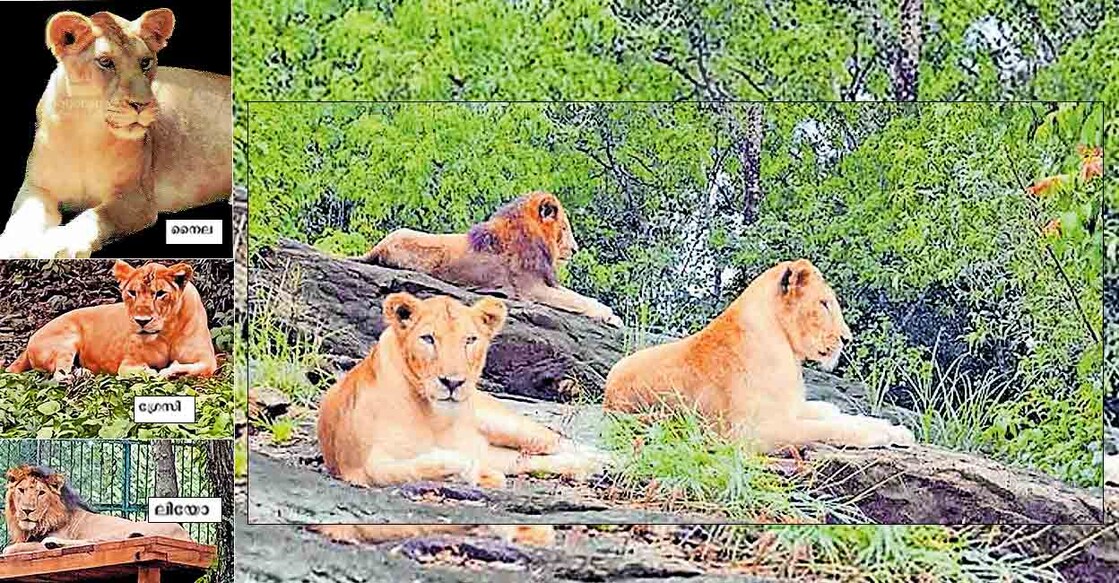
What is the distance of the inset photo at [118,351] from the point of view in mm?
5648

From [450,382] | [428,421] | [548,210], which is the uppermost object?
[548,210]

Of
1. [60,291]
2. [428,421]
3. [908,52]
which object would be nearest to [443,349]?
[428,421]

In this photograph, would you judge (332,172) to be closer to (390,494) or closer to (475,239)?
(475,239)

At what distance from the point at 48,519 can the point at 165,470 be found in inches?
12.8

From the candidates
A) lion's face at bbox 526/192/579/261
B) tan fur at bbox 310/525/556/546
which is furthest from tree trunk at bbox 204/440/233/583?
lion's face at bbox 526/192/579/261

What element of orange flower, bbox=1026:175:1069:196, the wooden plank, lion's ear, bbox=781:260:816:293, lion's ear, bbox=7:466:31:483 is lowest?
the wooden plank

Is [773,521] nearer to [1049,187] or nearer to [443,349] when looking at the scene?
[443,349]

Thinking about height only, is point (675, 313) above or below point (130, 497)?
above

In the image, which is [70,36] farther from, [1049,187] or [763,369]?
[1049,187]

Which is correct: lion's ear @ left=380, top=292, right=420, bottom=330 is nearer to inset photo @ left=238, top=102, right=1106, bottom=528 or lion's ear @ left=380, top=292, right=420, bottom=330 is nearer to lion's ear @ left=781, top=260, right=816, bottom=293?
inset photo @ left=238, top=102, right=1106, bottom=528

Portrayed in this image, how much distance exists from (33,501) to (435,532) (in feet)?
3.38

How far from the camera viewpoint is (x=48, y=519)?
18.6 ft

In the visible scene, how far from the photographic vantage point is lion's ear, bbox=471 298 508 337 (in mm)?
5672

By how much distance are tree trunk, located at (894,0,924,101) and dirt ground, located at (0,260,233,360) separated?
5.82ft
